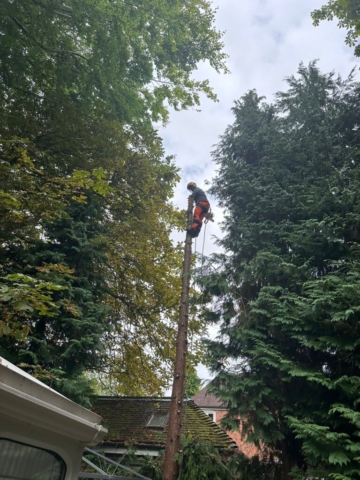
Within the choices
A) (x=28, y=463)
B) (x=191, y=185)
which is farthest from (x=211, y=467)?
(x=191, y=185)

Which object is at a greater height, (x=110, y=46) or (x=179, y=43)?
(x=179, y=43)

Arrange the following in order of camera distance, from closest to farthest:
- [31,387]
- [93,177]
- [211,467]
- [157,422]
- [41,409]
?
1. [31,387]
2. [41,409]
3. [211,467]
4. [93,177]
5. [157,422]

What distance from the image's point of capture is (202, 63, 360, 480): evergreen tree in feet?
16.8

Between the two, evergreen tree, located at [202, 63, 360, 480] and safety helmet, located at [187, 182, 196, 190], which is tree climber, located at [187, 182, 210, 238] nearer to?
safety helmet, located at [187, 182, 196, 190]

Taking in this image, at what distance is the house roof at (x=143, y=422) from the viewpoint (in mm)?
8820

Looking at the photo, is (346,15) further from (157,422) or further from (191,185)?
(157,422)

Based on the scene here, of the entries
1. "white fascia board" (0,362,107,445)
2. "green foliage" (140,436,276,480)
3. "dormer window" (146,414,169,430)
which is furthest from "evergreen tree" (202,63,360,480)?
"dormer window" (146,414,169,430)

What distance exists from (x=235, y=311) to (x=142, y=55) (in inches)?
234

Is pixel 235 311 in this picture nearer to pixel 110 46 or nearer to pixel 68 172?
pixel 68 172

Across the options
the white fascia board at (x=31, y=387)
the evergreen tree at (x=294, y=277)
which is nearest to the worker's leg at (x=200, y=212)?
the evergreen tree at (x=294, y=277)

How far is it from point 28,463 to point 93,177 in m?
6.54

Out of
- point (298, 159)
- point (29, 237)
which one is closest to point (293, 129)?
point (298, 159)

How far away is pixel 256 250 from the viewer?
766 cm

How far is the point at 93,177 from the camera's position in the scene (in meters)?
8.20
